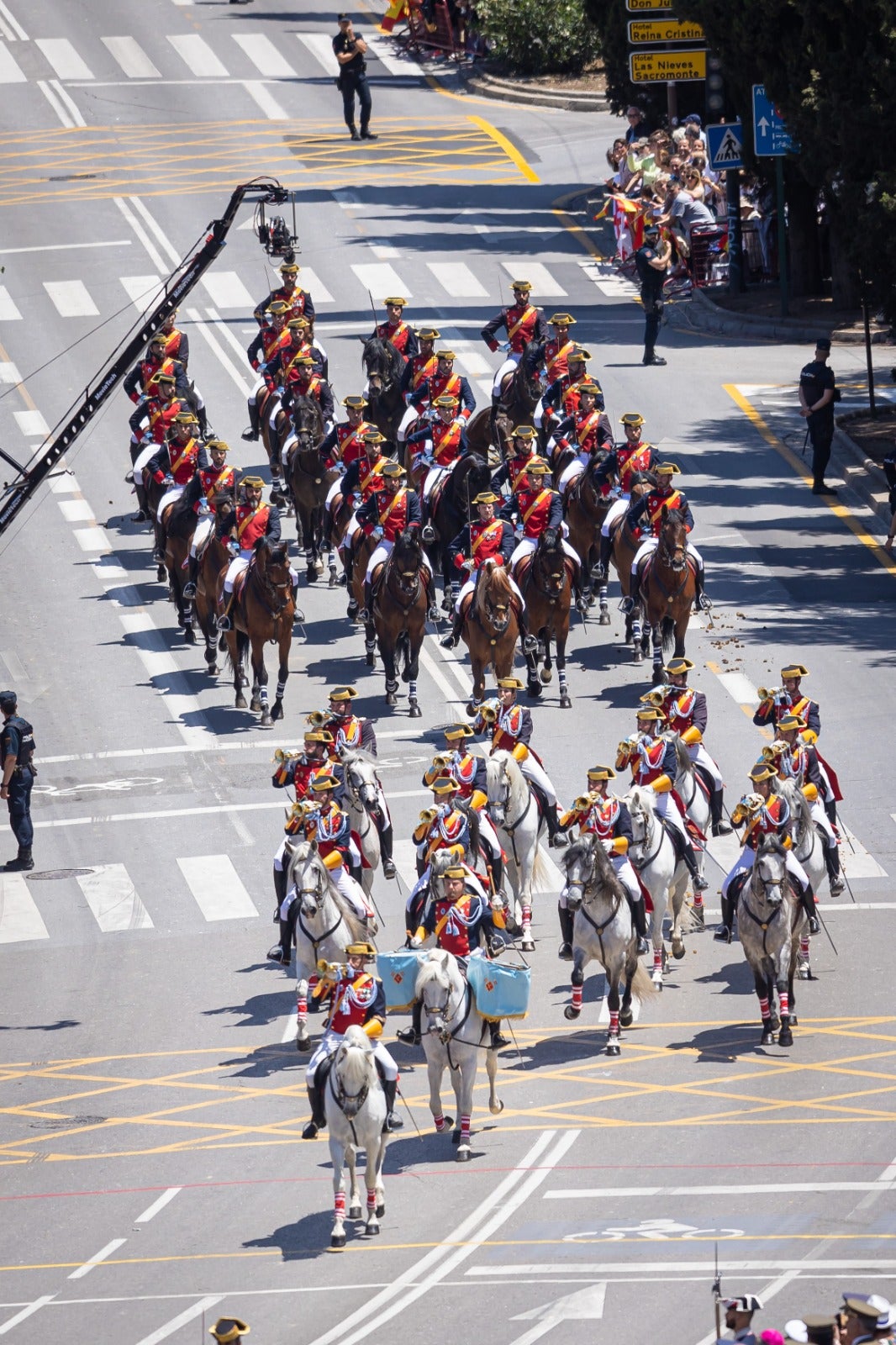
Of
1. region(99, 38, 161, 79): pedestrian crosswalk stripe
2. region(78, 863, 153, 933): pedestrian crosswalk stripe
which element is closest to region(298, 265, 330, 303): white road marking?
region(99, 38, 161, 79): pedestrian crosswalk stripe

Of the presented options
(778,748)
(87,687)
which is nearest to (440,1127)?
(778,748)

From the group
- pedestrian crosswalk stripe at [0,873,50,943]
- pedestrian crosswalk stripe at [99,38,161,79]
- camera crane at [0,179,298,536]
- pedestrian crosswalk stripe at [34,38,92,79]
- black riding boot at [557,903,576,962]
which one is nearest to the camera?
black riding boot at [557,903,576,962]

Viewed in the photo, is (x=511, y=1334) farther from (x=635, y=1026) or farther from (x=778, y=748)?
(x=778, y=748)

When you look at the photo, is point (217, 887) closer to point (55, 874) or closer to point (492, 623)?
point (55, 874)

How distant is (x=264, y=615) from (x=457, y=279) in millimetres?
20853

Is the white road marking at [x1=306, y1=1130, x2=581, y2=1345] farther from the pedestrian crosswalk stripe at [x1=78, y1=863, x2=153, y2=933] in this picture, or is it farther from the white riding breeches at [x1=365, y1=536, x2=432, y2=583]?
the white riding breeches at [x1=365, y1=536, x2=432, y2=583]

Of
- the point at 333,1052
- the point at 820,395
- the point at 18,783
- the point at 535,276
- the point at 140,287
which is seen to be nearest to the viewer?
the point at 333,1052

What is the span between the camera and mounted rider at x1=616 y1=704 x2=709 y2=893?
27422 mm

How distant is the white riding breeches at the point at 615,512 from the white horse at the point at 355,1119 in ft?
51.3

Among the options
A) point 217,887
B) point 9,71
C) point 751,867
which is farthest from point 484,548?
point 9,71

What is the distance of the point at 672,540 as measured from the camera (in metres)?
34.9

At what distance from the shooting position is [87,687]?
37.7 meters

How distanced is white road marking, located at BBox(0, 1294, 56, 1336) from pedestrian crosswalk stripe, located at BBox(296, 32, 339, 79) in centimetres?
5143

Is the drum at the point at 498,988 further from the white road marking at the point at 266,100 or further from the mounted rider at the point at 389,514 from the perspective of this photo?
the white road marking at the point at 266,100
